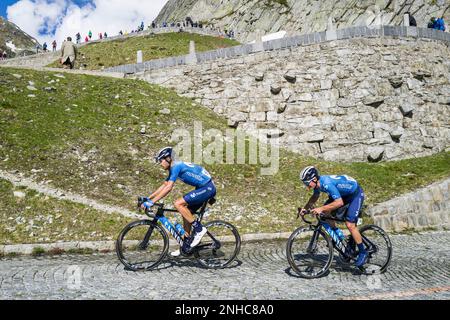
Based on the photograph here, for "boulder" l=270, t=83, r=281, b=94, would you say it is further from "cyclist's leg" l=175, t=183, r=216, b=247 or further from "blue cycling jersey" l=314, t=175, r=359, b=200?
"cyclist's leg" l=175, t=183, r=216, b=247

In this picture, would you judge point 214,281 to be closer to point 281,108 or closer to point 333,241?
point 333,241

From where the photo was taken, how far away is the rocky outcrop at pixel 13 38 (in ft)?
353

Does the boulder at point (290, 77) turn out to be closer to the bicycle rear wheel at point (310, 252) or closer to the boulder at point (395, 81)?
the boulder at point (395, 81)

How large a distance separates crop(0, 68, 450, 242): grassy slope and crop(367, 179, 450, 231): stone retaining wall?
1.01 meters

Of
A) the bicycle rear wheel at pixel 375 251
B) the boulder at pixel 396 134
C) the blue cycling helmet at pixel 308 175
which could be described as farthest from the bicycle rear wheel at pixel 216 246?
the boulder at pixel 396 134

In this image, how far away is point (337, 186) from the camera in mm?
7926

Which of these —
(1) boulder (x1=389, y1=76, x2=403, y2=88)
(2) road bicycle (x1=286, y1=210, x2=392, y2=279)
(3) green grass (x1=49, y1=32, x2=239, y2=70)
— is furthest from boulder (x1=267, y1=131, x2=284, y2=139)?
(3) green grass (x1=49, y1=32, x2=239, y2=70)

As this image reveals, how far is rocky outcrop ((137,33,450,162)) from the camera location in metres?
19.7

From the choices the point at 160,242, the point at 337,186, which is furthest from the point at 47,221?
the point at 337,186

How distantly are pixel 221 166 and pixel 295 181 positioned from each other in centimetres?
318

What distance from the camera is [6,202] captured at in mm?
11742

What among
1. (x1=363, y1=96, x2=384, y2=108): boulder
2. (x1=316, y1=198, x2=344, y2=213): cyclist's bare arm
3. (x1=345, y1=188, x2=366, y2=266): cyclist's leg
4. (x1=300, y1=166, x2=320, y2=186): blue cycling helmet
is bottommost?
(x1=345, y1=188, x2=366, y2=266): cyclist's leg

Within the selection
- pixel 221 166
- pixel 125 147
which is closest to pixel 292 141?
pixel 221 166

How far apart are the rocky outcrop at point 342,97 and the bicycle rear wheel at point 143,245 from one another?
12870 millimetres
